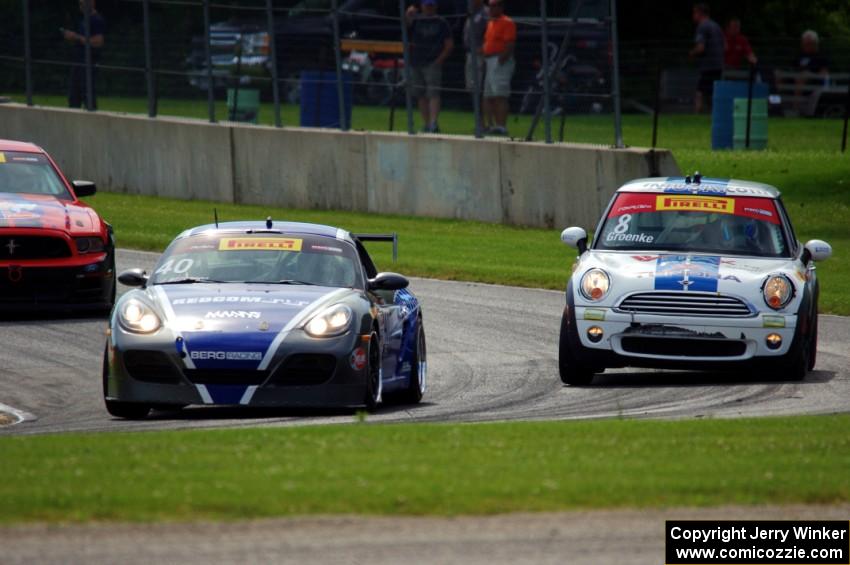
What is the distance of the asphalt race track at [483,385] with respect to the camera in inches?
461

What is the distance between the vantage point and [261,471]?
8.36 metres

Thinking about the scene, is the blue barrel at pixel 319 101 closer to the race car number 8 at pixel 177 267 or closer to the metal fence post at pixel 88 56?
the metal fence post at pixel 88 56

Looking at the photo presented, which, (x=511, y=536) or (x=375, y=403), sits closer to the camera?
(x=511, y=536)

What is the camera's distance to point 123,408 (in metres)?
11.6

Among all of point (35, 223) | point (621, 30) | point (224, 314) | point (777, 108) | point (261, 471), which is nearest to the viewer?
point (261, 471)

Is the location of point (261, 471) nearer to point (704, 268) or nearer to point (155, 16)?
point (704, 268)

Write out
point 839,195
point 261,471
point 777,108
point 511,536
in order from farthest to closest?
1. point 777,108
2. point 839,195
3. point 261,471
4. point 511,536

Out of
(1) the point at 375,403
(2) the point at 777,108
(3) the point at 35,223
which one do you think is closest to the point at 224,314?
(1) the point at 375,403

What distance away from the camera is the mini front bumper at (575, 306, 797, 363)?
13297 millimetres

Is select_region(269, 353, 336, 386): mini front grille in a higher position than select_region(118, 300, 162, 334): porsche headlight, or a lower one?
lower

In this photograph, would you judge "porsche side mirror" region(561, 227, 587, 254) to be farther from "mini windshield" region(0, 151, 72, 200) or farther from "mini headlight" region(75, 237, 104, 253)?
"mini windshield" region(0, 151, 72, 200)

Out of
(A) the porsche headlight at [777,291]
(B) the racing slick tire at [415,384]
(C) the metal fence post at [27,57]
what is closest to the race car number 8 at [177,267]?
(B) the racing slick tire at [415,384]

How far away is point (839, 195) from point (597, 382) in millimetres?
15759

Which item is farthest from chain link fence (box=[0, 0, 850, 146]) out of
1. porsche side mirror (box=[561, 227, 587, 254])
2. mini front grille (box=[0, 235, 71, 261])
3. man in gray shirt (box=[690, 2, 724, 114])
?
A: porsche side mirror (box=[561, 227, 587, 254])
